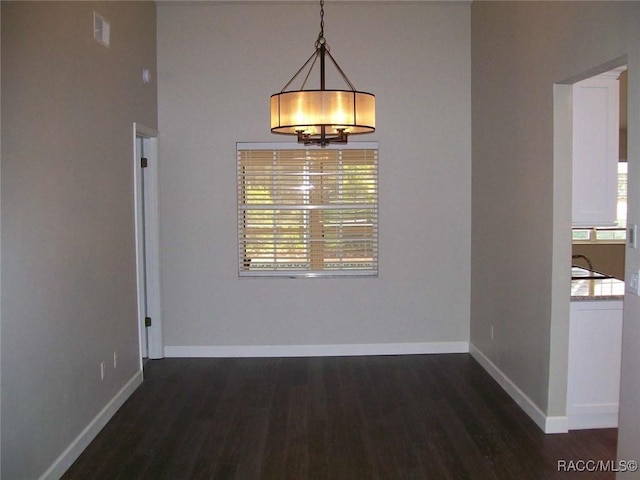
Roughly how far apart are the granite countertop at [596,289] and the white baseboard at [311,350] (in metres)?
1.66

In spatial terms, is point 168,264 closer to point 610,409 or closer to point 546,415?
point 546,415

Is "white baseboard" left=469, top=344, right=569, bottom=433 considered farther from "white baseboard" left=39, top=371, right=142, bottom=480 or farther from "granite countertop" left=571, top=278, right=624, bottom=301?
"white baseboard" left=39, top=371, right=142, bottom=480

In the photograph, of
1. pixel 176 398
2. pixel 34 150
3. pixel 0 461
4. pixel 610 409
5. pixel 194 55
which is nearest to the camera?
pixel 0 461

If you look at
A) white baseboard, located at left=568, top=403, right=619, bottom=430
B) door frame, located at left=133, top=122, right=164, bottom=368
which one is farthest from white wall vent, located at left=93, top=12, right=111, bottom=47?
white baseboard, located at left=568, top=403, right=619, bottom=430

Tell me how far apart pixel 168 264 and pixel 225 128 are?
1388mm

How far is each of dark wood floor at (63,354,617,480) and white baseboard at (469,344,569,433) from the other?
0.06m

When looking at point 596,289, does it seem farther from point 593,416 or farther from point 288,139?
point 288,139

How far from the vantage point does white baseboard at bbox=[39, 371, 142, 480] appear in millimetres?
3245

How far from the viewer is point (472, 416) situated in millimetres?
4141

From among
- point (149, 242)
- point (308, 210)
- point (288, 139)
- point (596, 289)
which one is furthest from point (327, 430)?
point (288, 139)

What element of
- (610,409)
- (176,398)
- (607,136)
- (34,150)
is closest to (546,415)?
(610,409)

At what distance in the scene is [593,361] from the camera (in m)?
3.83

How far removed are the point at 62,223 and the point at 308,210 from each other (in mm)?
2647

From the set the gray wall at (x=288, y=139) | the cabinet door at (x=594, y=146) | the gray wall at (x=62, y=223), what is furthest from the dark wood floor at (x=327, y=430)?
the cabinet door at (x=594, y=146)
